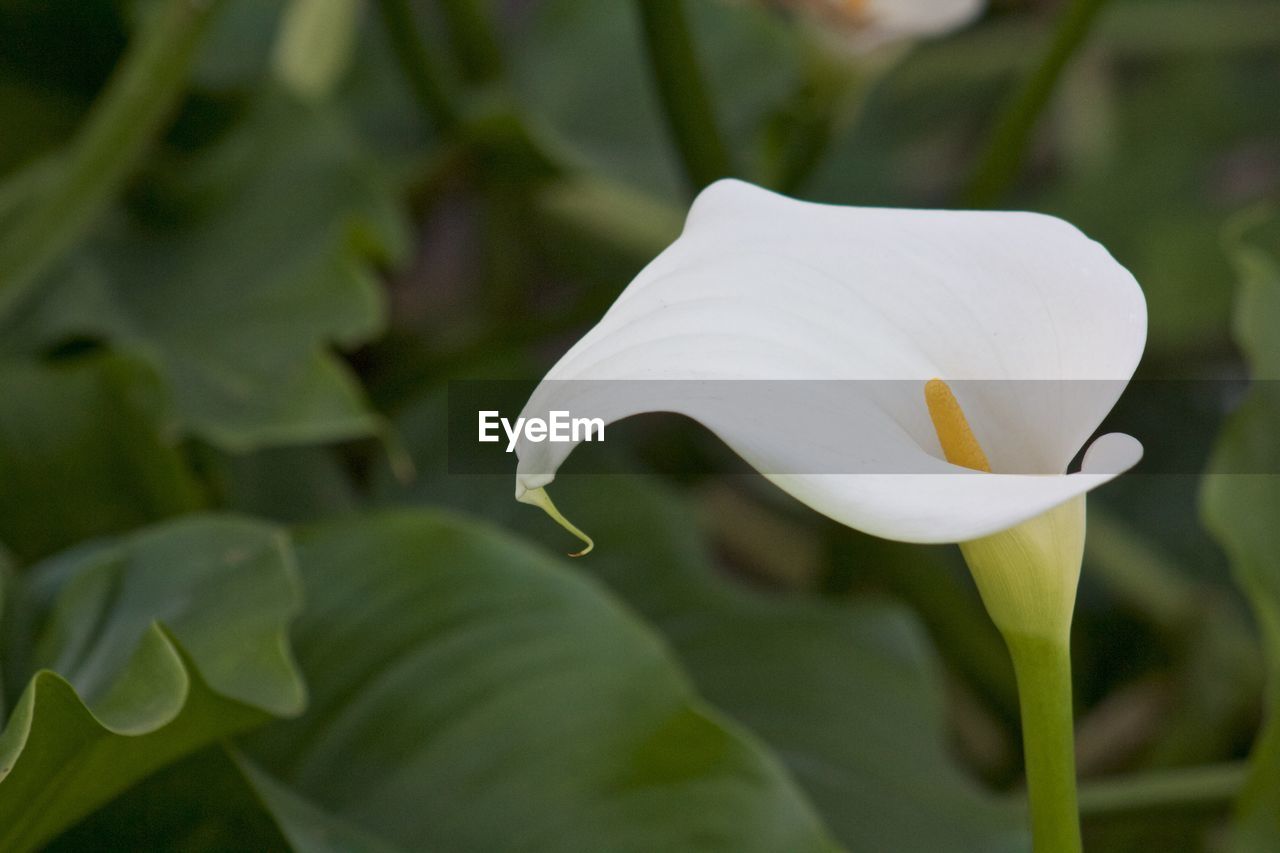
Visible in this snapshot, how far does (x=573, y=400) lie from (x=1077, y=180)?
0.96 m

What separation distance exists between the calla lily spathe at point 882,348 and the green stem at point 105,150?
0.31 metres

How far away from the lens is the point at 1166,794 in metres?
0.56

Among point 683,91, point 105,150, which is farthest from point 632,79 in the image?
point 105,150

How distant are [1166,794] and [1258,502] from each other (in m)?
0.19

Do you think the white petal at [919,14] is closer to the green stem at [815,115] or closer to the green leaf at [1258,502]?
the green stem at [815,115]

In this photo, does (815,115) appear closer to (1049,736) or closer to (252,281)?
(252,281)

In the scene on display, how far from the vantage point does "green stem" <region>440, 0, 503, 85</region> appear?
70 centimetres

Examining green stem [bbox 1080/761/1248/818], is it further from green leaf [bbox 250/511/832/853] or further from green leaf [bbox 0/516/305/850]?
green leaf [bbox 0/516/305/850]

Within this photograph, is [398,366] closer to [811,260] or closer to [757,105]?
[757,105]

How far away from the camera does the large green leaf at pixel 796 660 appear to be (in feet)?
1.71

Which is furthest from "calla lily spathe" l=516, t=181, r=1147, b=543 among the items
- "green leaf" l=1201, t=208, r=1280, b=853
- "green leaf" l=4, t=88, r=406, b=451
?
"green leaf" l=4, t=88, r=406, b=451

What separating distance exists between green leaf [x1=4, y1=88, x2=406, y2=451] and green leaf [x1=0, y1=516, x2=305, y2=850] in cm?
A: 9

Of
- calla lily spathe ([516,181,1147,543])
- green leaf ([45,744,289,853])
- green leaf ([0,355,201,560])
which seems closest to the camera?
calla lily spathe ([516,181,1147,543])

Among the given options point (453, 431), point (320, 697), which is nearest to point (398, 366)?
point (453, 431)
